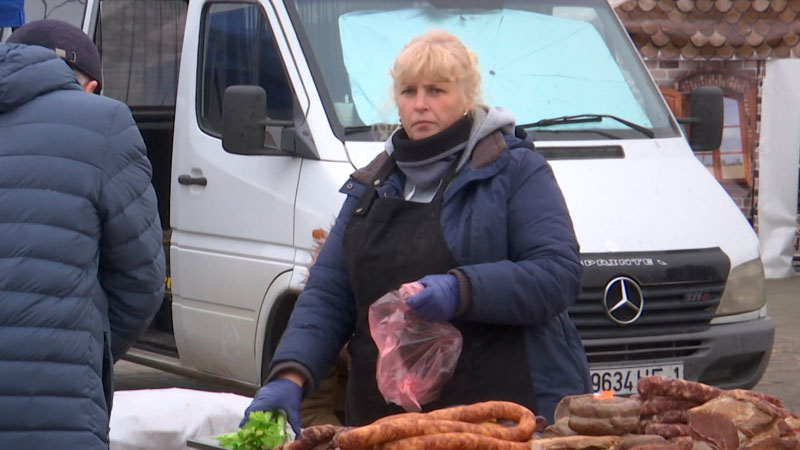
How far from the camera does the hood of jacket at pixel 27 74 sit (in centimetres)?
364

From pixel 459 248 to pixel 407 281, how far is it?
159 millimetres

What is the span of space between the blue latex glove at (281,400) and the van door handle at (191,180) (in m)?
3.54

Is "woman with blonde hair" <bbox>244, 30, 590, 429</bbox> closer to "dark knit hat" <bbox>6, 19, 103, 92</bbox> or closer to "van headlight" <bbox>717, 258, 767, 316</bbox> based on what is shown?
"dark knit hat" <bbox>6, 19, 103, 92</bbox>

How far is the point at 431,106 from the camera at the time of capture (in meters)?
3.51

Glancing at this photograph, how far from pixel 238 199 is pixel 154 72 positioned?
6.36ft

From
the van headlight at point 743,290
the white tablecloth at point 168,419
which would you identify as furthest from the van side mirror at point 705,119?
the white tablecloth at point 168,419

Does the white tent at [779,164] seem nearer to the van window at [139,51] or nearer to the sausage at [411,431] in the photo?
the van window at [139,51]

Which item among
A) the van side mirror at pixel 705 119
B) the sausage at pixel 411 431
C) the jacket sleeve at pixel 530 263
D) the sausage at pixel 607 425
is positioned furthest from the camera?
the van side mirror at pixel 705 119

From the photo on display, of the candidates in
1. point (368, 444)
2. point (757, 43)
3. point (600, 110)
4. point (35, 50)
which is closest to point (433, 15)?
point (600, 110)

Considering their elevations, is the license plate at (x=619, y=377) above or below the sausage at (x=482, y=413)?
below

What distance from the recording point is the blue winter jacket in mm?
3318

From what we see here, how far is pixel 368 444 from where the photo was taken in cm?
251

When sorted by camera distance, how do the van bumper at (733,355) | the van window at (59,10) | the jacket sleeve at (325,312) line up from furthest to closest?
the van window at (59,10) → the van bumper at (733,355) → the jacket sleeve at (325,312)

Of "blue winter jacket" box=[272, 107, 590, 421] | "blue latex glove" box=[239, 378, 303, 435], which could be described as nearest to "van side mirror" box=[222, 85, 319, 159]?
"blue winter jacket" box=[272, 107, 590, 421]
